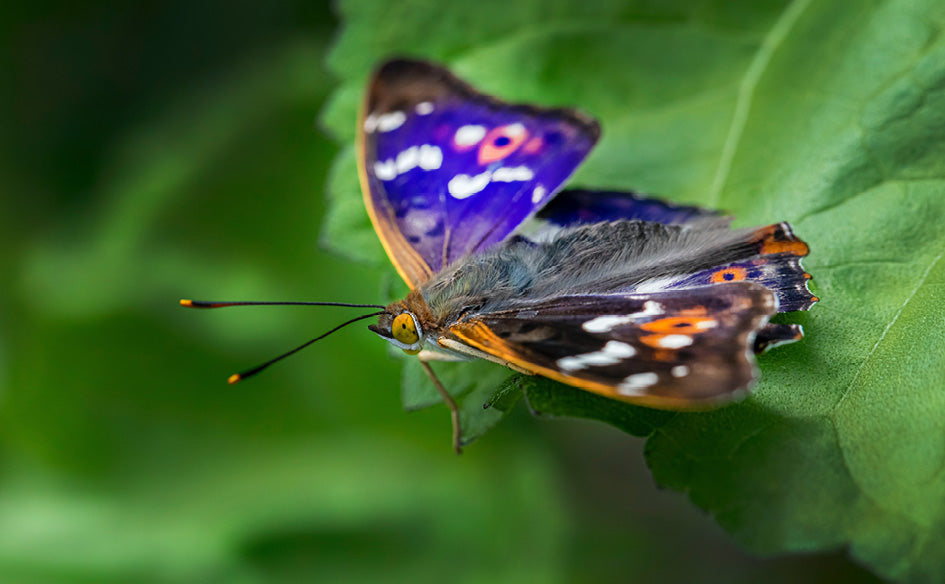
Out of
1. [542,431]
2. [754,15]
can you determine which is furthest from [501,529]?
[754,15]

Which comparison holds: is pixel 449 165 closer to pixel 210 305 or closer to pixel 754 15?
pixel 210 305

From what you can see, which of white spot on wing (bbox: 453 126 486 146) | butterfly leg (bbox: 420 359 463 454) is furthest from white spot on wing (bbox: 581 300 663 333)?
white spot on wing (bbox: 453 126 486 146)

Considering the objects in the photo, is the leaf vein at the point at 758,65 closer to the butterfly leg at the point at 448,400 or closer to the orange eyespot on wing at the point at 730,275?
the orange eyespot on wing at the point at 730,275

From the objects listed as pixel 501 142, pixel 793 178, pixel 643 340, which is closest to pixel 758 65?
pixel 793 178

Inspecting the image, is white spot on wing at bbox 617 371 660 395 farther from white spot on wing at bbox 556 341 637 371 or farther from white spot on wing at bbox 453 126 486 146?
white spot on wing at bbox 453 126 486 146

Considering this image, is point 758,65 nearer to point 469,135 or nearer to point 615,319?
point 469,135

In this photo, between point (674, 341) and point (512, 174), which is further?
point (512, 174)
